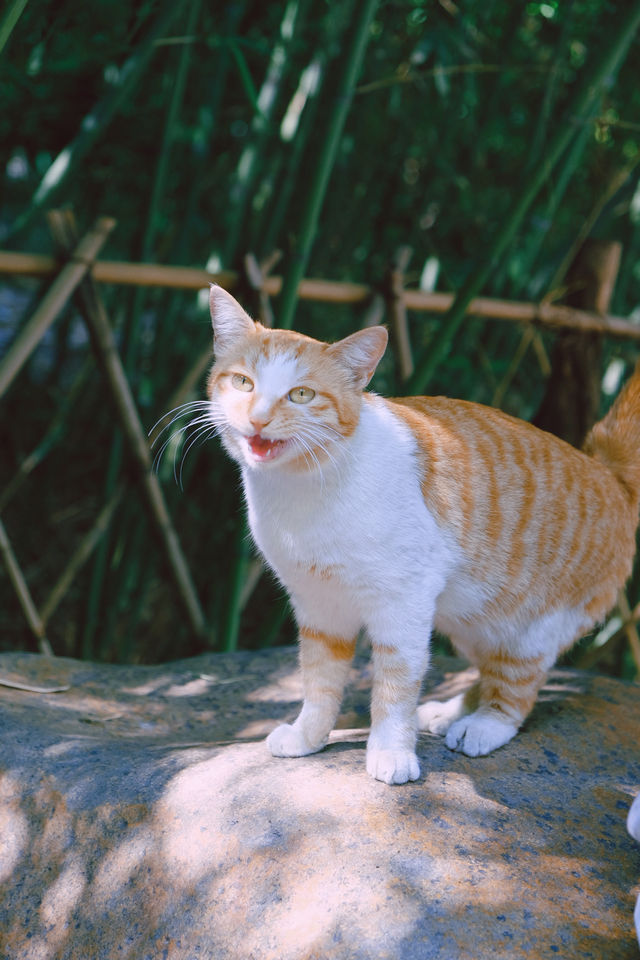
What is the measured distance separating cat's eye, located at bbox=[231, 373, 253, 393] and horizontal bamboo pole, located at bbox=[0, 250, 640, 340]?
866mm

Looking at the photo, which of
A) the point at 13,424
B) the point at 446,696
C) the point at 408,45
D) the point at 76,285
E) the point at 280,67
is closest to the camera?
the point at 446,696

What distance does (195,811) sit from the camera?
1.54m

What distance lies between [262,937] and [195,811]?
→ 11.9 inches

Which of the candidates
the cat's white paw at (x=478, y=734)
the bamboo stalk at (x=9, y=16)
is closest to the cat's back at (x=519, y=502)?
the cat's white paw at (x=478, y=734)

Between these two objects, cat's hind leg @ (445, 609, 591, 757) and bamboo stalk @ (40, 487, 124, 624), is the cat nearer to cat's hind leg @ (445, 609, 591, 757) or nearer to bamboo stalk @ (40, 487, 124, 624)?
cat's hind leg @ (445, 609, 591, 757)

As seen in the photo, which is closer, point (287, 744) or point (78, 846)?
point (78, 846)

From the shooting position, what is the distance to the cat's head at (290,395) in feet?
5.21

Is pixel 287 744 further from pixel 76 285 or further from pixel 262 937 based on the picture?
pixel 76 285

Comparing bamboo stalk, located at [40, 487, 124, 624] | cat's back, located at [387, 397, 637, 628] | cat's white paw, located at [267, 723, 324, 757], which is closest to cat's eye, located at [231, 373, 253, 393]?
cat's back, located at [387, 397, 637, 628]

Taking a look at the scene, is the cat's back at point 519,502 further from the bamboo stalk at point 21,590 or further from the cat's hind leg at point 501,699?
the bamboo stalk at point 21,590

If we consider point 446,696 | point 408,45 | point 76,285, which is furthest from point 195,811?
point 408,45

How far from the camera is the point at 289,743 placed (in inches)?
68.7

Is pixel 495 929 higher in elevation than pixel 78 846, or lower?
higher

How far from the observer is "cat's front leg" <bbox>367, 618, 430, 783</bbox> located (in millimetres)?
1667
